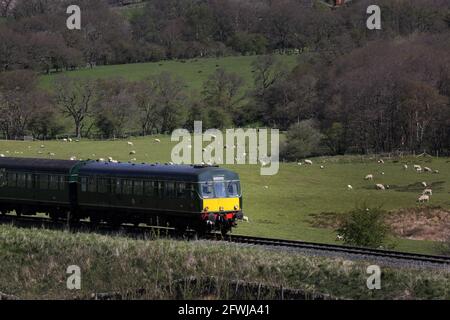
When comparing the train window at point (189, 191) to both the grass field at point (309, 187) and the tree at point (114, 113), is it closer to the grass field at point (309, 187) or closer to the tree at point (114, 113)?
the grass field at point (309, 187)

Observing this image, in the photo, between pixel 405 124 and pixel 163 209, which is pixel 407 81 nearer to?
pixel 405 124

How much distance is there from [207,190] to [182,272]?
1059 cm

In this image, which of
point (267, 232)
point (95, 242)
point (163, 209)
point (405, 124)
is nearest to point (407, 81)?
point (405, 124)

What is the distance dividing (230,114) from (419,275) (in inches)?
3783

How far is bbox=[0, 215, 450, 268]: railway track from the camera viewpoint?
29422mm

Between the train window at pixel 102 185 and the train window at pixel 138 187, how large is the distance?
1.95m

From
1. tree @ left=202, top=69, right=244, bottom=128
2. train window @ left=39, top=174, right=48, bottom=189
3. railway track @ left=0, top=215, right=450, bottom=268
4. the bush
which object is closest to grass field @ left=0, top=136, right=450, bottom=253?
the bush

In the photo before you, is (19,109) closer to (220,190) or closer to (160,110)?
(160,110)

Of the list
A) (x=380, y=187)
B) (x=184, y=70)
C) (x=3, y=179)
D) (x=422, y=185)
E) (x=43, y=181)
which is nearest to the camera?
(x=43, y=181)

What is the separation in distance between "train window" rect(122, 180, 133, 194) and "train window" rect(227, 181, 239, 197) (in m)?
4.64

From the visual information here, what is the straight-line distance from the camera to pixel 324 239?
41094mm

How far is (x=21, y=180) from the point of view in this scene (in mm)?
43875

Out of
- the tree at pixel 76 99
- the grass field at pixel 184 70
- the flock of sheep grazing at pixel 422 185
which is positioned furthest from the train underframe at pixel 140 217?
the grass field at pixel 184 70

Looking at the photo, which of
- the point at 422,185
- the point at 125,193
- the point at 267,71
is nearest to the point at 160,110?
the point at 267,71
